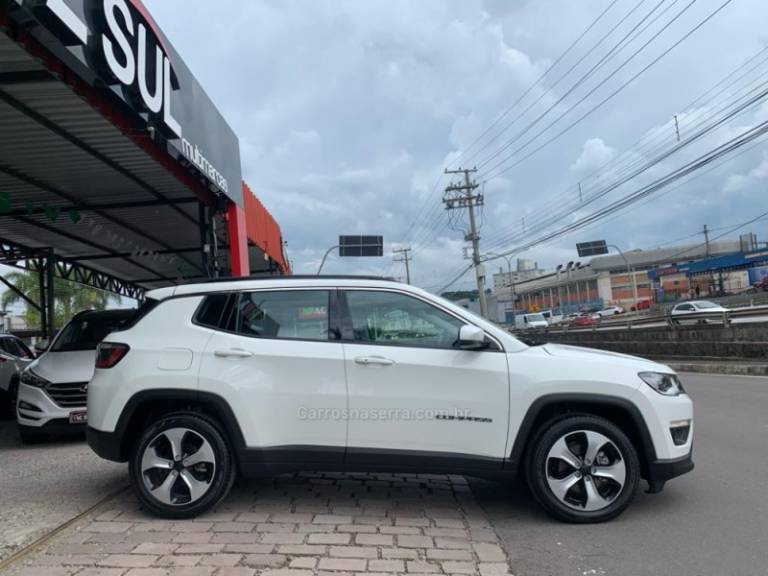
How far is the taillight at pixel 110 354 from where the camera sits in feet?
15.3

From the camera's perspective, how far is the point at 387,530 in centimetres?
428

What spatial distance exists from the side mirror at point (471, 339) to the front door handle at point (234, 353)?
5.07 ft

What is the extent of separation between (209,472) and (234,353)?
0.88 metres

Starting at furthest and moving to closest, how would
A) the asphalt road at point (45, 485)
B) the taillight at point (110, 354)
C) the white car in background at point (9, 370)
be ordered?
the white car in background at point (9, 370) < the taillight at point (110, 354) < the asphalt road at point (45, 485)

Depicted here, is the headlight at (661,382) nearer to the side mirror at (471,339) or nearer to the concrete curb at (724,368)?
the side mirror at (471,339)

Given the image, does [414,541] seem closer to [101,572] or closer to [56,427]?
[101,572]

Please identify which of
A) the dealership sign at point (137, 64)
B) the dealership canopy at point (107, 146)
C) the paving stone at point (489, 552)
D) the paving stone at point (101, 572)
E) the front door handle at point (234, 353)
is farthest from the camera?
the dealership canopy at point (107, 146)

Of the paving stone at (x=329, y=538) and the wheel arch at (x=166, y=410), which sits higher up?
the wheel arch at (x=166, y=410)

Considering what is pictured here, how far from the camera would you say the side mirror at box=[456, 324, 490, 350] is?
4.30 metres

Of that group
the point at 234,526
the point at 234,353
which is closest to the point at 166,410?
the point at 234,353

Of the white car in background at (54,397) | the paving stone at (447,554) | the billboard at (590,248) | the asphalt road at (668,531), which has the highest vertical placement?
the billboard at (590,248)

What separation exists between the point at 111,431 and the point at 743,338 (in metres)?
17.3

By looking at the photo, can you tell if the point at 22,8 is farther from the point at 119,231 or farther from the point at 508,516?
the point at 119,231

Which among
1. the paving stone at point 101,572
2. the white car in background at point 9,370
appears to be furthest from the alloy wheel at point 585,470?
the white car in background at point 9,370
